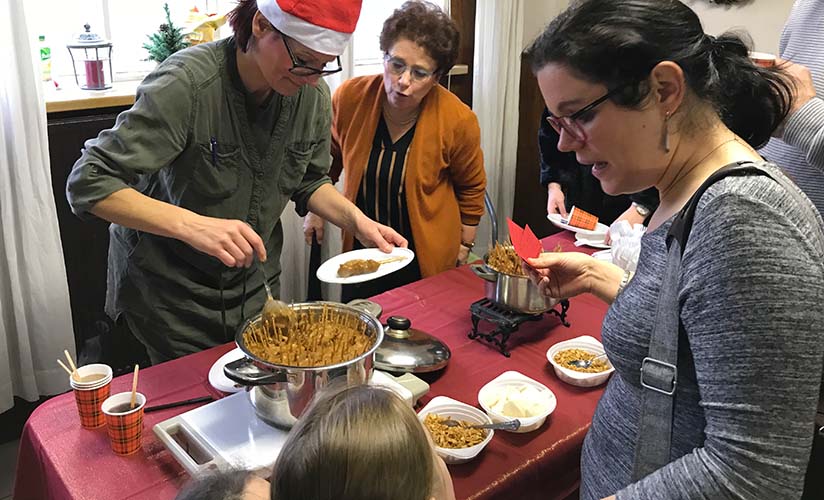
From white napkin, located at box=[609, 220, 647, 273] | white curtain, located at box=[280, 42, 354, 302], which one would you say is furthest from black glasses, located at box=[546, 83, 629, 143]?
white curtain, located at box=[280, 42, 354, 302]

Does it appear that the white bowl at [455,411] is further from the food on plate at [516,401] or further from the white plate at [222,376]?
the white plate at [222,376]

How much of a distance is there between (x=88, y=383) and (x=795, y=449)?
48.8 inches

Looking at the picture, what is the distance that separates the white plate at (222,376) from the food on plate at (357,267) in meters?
0.43

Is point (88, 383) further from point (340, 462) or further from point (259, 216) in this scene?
point (340, 462)

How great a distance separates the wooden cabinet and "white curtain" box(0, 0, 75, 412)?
0.14 meters

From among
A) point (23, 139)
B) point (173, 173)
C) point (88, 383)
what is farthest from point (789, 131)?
point (23, 139)

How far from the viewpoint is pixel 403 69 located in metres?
2.49

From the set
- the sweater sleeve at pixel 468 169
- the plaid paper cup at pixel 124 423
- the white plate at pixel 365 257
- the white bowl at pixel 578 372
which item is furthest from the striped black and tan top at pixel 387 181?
the plaid paper cup at pixel 124 423

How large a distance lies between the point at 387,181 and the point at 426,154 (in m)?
0.19

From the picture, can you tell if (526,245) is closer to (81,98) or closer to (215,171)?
(215,171)

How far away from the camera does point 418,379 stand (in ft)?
4.96

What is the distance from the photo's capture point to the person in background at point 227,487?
849 mm

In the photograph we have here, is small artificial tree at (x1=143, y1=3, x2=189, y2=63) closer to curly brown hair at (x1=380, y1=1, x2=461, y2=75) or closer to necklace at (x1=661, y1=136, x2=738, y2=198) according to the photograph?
curly brown hair at (x1=380, y1=1, x2=461, y2=75)

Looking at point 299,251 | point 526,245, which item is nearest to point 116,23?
point 299,251
